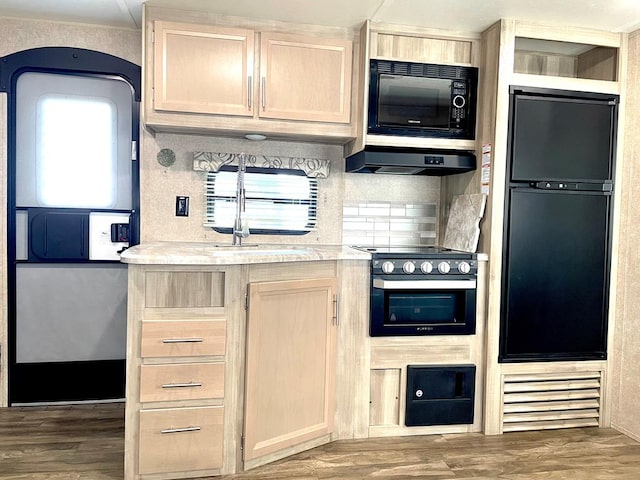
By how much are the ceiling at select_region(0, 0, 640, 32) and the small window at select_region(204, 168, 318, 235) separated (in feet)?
2.96

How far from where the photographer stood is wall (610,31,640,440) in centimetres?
273

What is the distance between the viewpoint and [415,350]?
8.75ft

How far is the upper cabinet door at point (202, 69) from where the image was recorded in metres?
2.59

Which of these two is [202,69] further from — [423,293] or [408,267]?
[423,293]

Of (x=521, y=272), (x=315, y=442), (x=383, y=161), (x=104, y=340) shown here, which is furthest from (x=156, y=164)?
(x=521, y=272)

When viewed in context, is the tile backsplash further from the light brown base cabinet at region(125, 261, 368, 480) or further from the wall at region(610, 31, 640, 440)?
the wall at region(610, 31, 640, 440)

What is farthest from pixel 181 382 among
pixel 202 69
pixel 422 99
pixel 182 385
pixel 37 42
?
pixel 37 42

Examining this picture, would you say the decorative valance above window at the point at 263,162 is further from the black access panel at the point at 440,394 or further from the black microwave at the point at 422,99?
the black access panel at the point at 440,394

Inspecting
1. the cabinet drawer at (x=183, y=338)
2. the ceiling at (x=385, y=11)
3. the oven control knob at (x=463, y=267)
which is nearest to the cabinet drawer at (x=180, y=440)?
the cabinet drawer at (x=183, y=338)

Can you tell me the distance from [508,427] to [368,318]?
102cm

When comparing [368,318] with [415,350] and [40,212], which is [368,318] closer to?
[415,350]

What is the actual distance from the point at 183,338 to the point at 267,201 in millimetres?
1209

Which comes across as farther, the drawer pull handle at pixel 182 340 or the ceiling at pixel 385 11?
the ceiling at pixel 385 11

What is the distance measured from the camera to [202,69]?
2.63m
